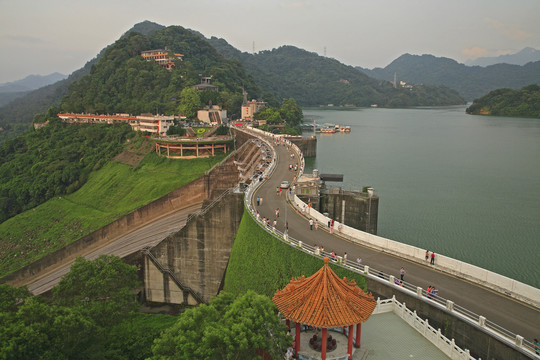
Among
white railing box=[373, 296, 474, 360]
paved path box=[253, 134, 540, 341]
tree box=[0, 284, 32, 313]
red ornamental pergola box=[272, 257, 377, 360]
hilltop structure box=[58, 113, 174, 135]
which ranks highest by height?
hilltop structure box=[58, 113, 174, 135]

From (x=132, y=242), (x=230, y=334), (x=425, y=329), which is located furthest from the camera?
(x=132, y=242)

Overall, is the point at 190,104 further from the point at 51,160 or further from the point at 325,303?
the point at 325,303

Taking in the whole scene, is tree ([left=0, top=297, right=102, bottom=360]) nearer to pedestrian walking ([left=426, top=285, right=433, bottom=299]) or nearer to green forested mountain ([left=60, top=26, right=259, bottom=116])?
pedestrian walking ([left=426, top=285, right=433, bottom=299])

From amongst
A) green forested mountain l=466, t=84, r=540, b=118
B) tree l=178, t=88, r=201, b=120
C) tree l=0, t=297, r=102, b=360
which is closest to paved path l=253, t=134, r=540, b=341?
tree l=0, t=297, r=102, b=360

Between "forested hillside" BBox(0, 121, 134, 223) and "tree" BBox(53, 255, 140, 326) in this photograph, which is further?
"forested hillside" BBox(0, 121, 134, 223)

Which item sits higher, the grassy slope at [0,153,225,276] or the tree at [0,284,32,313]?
the tree at [0,284,32,313]

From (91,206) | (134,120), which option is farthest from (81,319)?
(134,120)

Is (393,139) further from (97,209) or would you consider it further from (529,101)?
(529,101)

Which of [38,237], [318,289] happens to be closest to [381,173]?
[38,237]
